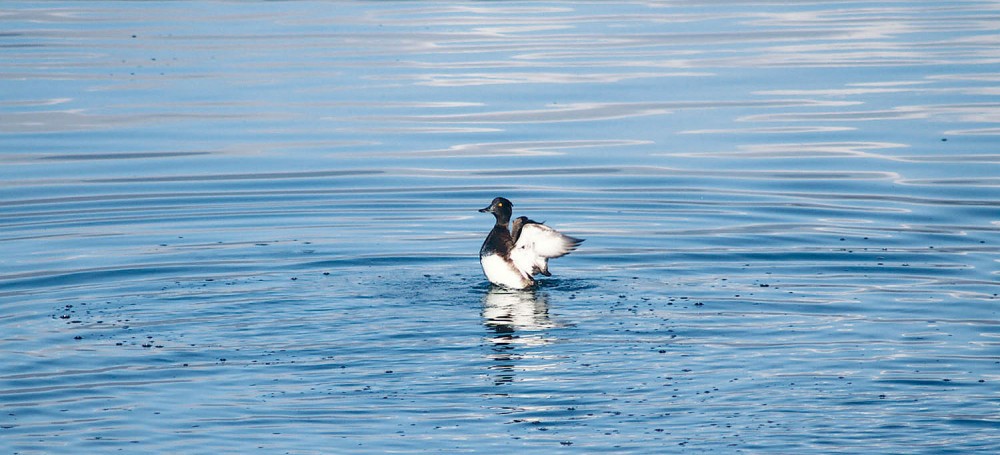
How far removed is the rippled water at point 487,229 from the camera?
9867 millimetres

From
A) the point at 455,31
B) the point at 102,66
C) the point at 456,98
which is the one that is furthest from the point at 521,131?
the point at 455,31

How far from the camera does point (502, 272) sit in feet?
45.5

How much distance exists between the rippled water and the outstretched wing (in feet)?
0.84

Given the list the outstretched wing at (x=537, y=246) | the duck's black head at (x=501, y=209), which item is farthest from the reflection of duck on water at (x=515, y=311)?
the duck's black head at (x=501, y=209)

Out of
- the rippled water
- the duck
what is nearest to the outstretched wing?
the duck

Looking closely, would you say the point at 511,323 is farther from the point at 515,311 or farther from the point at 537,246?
the point at 537,246

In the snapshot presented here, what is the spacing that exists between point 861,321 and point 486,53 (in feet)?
61.8

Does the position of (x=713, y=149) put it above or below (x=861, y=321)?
above

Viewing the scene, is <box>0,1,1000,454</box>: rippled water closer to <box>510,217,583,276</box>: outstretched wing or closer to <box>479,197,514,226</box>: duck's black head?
<box>510,217,583,276</box>: outstretched wing

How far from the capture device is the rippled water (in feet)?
32.4

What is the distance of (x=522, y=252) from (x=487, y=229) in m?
3.03

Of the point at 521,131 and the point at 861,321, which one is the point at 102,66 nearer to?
the point at 521,131

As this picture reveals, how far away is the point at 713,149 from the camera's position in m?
20.9

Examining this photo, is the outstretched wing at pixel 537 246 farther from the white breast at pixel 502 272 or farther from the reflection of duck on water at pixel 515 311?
the reflection of duck on water at pixel 515 311
